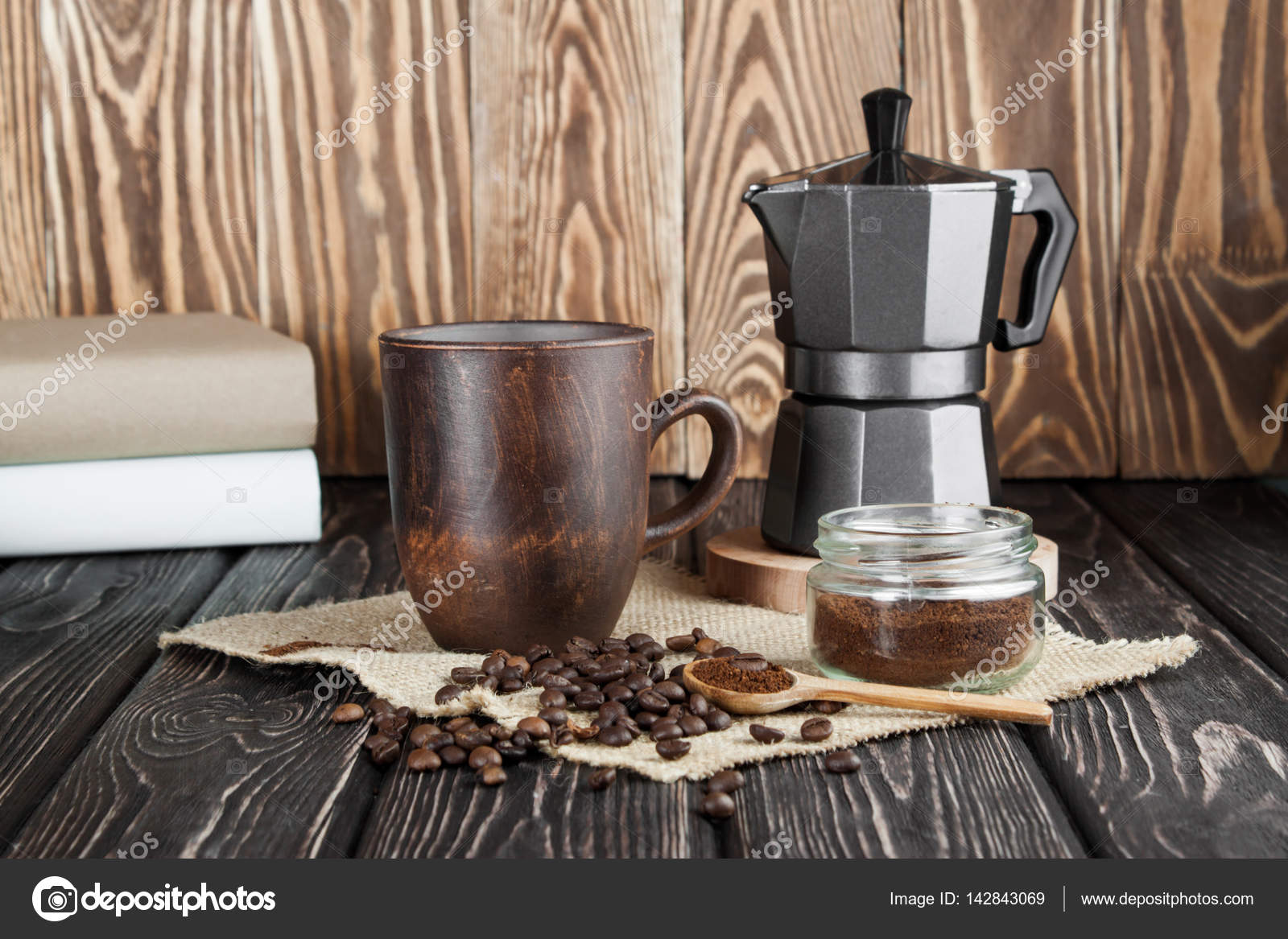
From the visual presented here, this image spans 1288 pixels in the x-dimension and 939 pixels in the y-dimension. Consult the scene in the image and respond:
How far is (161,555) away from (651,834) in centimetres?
71

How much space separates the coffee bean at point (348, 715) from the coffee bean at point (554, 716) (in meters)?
0.11

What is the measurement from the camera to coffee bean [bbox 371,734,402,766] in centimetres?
65

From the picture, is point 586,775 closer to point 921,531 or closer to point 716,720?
point 716,720

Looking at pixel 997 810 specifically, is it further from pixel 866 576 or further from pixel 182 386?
pixel 182 386

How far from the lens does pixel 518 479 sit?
751 mm

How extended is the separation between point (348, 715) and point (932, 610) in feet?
1.10

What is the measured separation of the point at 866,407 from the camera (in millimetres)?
943

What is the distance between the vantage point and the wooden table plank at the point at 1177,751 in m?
0.56

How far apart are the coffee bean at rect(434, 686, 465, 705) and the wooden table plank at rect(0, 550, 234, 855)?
192 millimetres

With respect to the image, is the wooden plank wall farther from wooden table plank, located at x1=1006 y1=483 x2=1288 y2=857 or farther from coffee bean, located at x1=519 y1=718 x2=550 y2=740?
coffee bean, located at x1=519 y1=718 x2=550 y2=740

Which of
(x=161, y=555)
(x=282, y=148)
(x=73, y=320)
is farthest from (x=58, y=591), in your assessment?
(x=282, y=148)

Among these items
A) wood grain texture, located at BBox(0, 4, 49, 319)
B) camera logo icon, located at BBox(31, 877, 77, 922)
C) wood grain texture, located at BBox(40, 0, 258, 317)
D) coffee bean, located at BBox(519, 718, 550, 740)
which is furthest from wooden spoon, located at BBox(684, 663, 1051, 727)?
wood grain texture, located at BBox(0, 4, 49, 319)

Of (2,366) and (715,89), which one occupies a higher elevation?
(715,89)

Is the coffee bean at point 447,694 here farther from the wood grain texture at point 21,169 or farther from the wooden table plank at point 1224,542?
the wood grain texture at point 21,169
